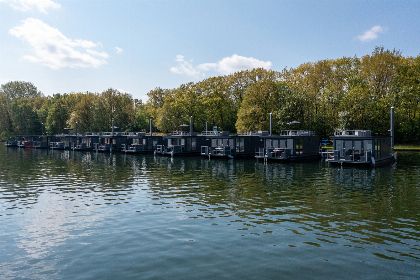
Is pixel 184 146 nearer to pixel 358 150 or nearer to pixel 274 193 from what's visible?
pixel 358 150

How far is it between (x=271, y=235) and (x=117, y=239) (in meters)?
8.15

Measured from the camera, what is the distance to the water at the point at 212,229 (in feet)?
52.6

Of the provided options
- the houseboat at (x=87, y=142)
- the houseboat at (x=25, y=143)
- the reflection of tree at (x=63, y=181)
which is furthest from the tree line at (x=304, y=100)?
the reflection of tree at (x=63, y=181)

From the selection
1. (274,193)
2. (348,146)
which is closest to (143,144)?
(348,146)

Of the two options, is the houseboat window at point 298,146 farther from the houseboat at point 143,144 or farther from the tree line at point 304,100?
the houseboat at point 143,144

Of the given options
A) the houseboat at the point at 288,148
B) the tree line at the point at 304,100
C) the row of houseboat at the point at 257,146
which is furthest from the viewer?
the tree line at the point at 304,100

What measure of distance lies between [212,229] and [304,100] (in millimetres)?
69338

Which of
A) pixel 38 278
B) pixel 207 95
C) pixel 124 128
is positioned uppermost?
pixel 207 95

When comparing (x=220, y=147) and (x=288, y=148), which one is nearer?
(x=288, y=148)

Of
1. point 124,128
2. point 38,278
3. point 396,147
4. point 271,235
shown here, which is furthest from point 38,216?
point 124,128

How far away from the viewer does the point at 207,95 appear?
11006 cm

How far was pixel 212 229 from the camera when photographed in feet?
72.6

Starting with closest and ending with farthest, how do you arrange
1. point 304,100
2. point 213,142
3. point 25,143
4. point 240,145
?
point 240,145, point 213,142, point 304,100, point 25,143

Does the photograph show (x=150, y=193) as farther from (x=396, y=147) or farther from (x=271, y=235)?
(x=396, y=147)
